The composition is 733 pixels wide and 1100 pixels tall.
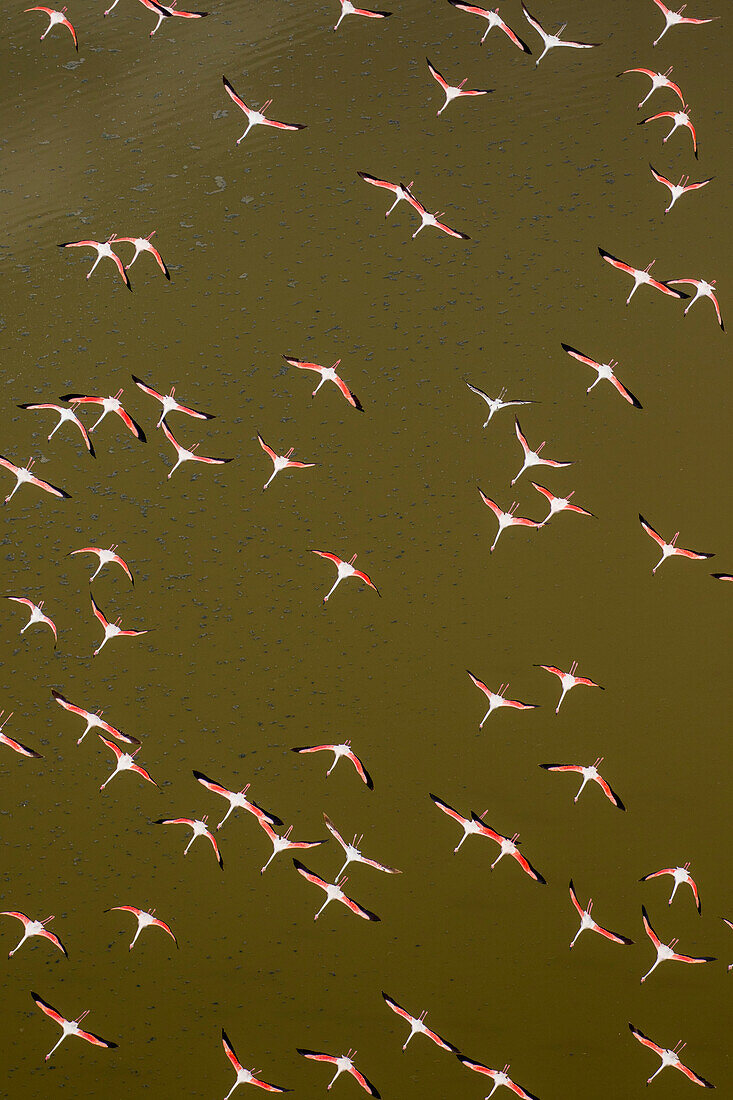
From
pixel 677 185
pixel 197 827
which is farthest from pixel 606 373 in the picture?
pixel 197 827

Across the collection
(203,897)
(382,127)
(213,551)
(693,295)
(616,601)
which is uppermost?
(382,127)

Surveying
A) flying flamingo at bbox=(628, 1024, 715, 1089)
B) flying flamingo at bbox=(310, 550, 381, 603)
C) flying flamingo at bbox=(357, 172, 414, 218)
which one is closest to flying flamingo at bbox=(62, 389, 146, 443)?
flying flamingo at bbox=(310, 550, 381, 603)

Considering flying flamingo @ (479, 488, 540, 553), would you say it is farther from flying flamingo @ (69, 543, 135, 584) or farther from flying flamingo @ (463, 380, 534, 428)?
flying flamingo @ (69, 543, 135, 584)

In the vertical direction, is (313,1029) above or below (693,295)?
below

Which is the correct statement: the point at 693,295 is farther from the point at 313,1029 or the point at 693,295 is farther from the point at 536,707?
the point at 313,1029

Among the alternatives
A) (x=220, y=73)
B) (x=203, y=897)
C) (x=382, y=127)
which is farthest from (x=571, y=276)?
(x=203, y=897)

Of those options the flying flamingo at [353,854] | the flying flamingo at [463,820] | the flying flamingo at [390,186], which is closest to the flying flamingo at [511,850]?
the flying flamingo at [463,820]

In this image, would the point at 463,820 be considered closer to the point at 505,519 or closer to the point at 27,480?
the point at 505,519
